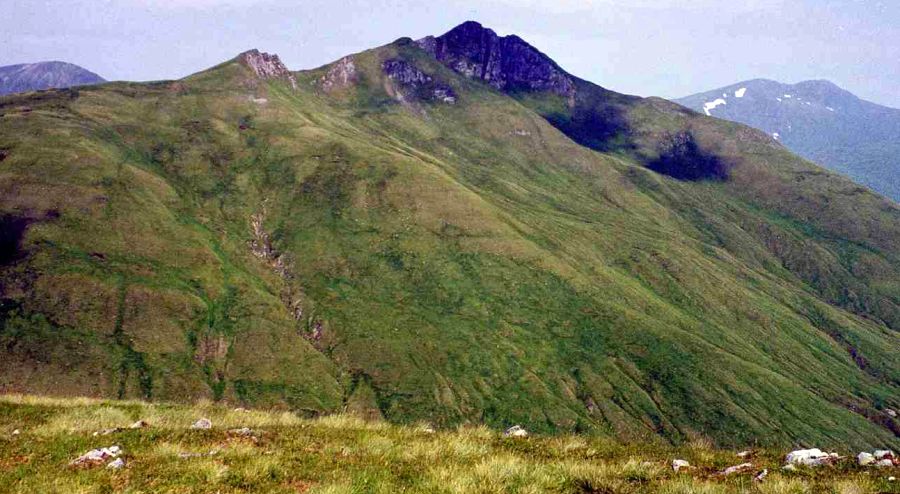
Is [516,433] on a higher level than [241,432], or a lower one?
lower

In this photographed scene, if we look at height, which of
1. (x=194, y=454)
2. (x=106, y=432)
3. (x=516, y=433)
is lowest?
(x=516, y=433)

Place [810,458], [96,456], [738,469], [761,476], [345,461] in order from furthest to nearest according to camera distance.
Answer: [810,458] → [738,469] → [345,461] → [96,456] → [761,476]

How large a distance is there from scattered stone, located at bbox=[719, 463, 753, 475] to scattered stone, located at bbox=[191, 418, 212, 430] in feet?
52.4

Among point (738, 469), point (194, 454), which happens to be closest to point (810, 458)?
point (738, 469)

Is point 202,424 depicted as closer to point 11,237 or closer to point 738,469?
point 738,469

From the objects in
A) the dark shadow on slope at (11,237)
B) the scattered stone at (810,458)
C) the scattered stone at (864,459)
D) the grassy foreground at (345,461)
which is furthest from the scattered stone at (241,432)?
the dark shadow on slope at (11,237)

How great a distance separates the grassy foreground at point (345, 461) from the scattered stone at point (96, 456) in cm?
30

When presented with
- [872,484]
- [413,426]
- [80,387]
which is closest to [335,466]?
[413,426]

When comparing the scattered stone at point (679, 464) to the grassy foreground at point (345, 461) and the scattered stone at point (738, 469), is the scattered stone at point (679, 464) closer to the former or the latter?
the grassy foreground at point (345, 461)

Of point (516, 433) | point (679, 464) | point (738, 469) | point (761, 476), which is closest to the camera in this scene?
point (761, 476)

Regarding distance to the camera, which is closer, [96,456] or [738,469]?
[96,456]

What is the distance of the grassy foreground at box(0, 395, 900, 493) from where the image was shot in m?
12.0

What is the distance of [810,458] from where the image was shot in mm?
16000

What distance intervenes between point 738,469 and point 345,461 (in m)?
10.7
